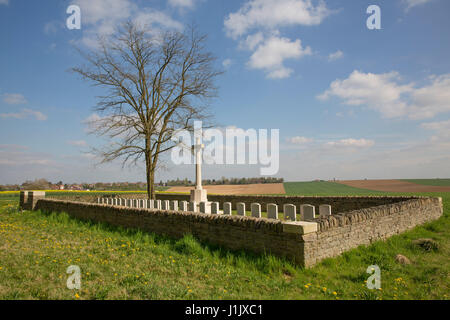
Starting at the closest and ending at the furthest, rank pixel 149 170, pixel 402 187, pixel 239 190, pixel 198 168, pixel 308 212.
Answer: pixel 308 212, pixel 198 168, pixel 149 170, pixel 239 190, pixel 402 187

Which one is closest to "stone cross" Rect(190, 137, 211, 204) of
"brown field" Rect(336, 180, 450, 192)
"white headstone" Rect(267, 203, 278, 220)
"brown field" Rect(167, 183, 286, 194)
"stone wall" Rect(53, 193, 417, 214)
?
"stone wall" Rect(53, 193, 417, 214)

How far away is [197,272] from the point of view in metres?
4.92

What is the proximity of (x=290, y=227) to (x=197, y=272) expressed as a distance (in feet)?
6.53

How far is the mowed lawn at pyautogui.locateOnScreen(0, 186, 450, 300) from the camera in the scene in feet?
13.3

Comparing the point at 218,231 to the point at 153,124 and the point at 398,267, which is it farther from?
the point at 153,124

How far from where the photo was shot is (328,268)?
5055 mm

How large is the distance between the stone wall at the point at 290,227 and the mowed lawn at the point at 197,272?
240mm

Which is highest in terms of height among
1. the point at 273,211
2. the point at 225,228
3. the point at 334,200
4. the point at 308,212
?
the point at 308,212
